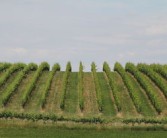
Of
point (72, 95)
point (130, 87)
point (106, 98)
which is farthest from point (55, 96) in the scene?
point (130, 87)

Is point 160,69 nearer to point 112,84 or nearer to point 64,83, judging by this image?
point 112,84

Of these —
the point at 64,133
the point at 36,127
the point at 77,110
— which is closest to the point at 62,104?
→ the point at 77,110

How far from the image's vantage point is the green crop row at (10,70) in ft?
200

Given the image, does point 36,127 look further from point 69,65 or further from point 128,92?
point 69,65

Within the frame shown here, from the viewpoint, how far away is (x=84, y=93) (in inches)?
2263

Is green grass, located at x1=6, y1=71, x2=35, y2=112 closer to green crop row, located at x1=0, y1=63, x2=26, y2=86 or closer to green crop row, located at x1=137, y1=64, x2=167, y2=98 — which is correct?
green crop row, located at x1=0, y1=63, x2=26, y2=86

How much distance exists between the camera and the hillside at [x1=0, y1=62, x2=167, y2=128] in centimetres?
4626

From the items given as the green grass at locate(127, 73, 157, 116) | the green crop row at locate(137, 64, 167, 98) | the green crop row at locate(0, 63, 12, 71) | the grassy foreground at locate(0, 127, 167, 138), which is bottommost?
the grassy foreground at locate(0, 127, 167, 138)

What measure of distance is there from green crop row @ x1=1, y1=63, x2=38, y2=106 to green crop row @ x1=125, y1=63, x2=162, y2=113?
53.6ft

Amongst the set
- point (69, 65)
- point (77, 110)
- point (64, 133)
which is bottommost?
point (64, 133)

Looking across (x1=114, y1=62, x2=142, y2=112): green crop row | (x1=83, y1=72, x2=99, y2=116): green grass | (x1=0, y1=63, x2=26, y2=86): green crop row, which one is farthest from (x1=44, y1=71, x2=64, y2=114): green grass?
(x1=114, y1=62, x2=142, y2=112): green crop row

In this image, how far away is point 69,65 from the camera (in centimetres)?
6912

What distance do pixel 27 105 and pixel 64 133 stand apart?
51.0 ft

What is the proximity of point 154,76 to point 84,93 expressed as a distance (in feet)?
39.7
